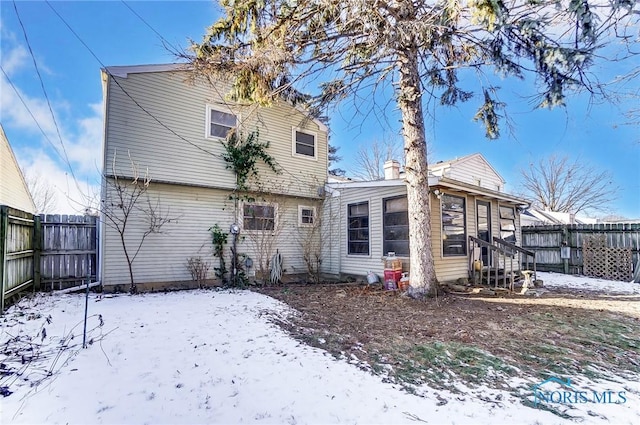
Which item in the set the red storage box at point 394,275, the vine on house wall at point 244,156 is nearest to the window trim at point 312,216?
the vine on house wall at point 244,156

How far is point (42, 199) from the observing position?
22.2 m

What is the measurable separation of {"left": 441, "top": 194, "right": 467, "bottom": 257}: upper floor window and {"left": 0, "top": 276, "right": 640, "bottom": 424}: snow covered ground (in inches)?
220

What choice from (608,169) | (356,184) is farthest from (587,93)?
(608,169)

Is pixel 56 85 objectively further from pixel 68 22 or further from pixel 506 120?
pixel 506 120

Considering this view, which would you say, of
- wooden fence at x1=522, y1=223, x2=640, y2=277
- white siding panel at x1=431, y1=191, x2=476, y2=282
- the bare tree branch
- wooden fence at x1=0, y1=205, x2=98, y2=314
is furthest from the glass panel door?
the bare tree branch

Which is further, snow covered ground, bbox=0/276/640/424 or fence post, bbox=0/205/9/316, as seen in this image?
fence post, bbox=0/205/9/316

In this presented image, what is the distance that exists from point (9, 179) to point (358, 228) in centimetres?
1376

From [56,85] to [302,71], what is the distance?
7.91 m

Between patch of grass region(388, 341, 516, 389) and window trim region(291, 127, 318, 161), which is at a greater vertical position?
→ window trim region(291, 127, 318, 161)

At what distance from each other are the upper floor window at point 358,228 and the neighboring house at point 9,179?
11909 mm

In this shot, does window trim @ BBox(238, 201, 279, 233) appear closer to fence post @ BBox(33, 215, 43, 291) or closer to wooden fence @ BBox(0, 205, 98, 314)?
wooden fence @ BBox(0, 205, 98, 314)

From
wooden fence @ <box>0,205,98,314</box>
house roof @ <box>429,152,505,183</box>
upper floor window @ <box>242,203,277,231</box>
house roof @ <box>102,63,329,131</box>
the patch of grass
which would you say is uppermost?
house roof @ <box>102,63,329,131</box>

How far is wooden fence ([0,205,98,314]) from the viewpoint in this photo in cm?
573

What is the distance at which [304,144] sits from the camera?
35.7 ft
